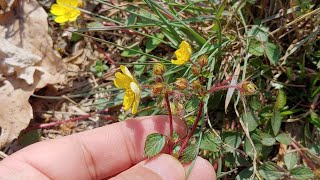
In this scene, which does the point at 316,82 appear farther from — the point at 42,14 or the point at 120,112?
the point at 42,14

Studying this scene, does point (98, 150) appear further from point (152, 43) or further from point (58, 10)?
point (58, 10)

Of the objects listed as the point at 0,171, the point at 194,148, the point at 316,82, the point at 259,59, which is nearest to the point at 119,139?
the point at 194,148

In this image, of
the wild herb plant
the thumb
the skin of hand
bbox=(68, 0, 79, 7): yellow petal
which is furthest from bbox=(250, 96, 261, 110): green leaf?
bbox=(68, 0, 79, 7): yellow petal

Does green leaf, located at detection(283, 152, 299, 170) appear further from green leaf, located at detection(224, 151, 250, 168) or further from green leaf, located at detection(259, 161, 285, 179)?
green leaf, located at detection(224, 151, 250, 168)

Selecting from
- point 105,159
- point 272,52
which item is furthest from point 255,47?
point 105,159

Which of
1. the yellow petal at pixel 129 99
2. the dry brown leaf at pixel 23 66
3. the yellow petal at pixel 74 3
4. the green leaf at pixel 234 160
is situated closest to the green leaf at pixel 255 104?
the green leaf at pixel 234 160

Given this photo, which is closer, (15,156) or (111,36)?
(15,156)

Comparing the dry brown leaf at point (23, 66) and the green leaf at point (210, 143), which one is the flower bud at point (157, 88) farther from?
the dry brown leaf at point (23, 66)
